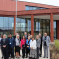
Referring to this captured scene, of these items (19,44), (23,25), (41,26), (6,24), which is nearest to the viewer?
(19,44)

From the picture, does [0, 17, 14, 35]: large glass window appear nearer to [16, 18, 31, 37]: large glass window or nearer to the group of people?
[16, 18, 31, 37]: large glass window

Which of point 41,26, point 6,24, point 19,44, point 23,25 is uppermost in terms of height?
point 6,24

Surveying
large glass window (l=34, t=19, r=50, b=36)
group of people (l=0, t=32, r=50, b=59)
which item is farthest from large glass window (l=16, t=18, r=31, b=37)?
group of people (l=0, t=32, r=50, b=59)

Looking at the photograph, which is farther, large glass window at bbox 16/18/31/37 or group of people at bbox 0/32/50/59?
large glass window at bbox 16/18/31/37

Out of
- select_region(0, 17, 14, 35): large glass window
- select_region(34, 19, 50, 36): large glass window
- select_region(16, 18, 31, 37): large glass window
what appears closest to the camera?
select_region(0, 17, 14, 35): large glass window

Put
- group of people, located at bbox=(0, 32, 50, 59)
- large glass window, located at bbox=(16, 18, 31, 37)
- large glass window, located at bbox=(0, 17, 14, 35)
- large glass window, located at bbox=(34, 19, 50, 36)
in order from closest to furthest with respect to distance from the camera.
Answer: group of people, located at bbox=(0, 32, 50, 59) < large glass window, located at bbox=(0, 17, 14, 35) < large glass window, located at bbox=(16, 18, 31, 37) < large glass window, located at bbox=(34, 19, 50, 36)

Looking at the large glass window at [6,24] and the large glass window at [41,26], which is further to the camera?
the large glass window at [41,26]

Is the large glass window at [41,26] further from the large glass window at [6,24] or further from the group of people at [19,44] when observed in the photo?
the group of people at [19,44]

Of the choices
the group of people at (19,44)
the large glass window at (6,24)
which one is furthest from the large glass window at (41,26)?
the group of people at (19,44)


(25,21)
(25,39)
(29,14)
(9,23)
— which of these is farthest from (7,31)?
(25,39)

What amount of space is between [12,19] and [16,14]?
287 cm

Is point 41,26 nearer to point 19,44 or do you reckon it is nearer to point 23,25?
point 23,25

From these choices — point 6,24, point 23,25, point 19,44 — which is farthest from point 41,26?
point 19,44

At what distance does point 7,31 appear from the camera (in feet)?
78.9
